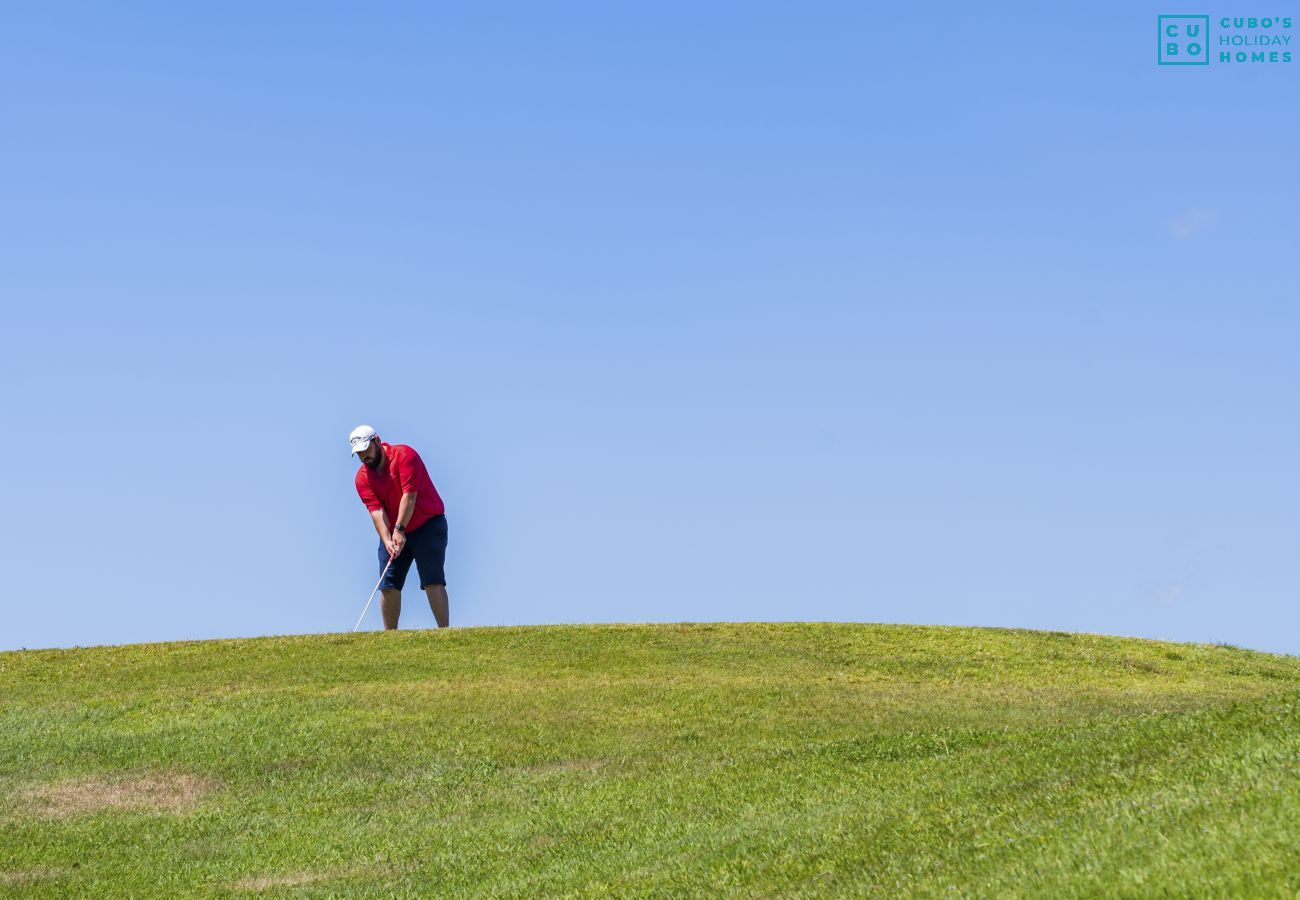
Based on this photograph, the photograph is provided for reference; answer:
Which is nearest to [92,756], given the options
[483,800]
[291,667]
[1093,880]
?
[291,667]

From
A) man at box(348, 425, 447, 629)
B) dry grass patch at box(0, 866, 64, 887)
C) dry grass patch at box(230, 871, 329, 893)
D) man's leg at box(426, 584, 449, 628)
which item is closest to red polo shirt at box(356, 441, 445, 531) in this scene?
man at box(348, 425, 447, 629)

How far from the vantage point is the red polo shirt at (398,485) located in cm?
2616

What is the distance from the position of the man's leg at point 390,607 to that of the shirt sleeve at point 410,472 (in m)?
2.40

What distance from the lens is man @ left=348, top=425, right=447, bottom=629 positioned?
26.2 m

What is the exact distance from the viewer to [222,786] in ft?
60.2

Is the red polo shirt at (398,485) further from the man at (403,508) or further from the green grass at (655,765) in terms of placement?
the green grass at (655,765)

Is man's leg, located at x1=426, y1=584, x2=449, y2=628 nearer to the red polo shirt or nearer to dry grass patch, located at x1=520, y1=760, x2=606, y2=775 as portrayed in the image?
the red polo shirt

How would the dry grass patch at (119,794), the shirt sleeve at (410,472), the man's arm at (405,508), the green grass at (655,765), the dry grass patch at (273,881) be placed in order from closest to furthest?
the green grass at (655,765) < the dry grass patch at (273,881) < the dry grass patch at (119,794) < the man's arm at (405,508) < the shirt sleeve at (410,472)

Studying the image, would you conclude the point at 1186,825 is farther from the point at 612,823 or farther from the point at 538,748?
the point at 538,748

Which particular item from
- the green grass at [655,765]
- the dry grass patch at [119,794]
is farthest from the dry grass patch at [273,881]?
the dry grass patch at [119,794]

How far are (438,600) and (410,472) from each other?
2724 millimetres

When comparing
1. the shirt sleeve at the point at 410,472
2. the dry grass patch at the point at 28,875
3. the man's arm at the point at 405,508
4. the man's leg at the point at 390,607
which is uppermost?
the shirt sleeve at the point at 410,472

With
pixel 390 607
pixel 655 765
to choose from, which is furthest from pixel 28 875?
pixel 390 607

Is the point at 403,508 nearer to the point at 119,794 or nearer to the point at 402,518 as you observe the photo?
the point at 402,518
